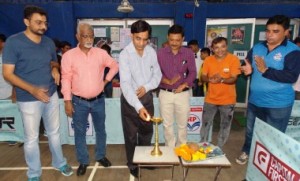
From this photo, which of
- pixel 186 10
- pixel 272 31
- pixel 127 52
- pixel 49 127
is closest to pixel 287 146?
pixel 272 31

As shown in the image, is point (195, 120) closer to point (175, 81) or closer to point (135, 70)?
point (175, 81)

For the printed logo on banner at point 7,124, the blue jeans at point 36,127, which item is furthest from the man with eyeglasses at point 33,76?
the printed logo on banner at point 7,124

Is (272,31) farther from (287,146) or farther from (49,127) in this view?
(49,127)

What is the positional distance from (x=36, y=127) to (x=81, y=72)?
0.95 m

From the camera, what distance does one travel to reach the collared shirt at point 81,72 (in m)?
3.31

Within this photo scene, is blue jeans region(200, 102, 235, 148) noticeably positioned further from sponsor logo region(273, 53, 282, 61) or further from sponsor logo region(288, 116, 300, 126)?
sponsor logo region(288, 116, 300, 126)

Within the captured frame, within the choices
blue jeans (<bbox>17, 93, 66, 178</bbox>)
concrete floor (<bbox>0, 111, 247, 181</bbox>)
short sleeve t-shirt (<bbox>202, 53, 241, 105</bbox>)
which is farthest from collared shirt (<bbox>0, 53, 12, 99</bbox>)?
short sleeve t-shirt (<bbox>202, 53, 241, 105</bbox>)

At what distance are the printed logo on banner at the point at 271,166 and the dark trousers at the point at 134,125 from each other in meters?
1.48

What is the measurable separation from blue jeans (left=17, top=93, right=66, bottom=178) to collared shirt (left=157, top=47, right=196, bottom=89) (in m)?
1.68

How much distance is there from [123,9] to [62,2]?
2.71m

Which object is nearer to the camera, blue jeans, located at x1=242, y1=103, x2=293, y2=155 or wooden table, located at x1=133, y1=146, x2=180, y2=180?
wooden table, located at x1=133, y1=146, x2=180, y2=180

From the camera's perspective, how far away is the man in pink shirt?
130 inches

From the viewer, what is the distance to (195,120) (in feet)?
15.1

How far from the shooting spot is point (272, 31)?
3139 millimetres
